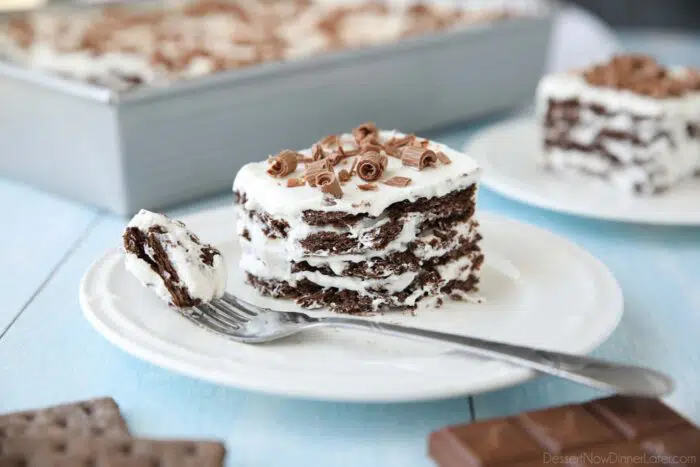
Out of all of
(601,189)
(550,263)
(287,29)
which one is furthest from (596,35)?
(550,263)

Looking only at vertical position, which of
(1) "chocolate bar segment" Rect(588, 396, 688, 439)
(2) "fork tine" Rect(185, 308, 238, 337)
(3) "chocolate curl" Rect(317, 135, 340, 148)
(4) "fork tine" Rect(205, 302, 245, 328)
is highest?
(3) "chocolate curl" Rect(317, 135, 340, 148)

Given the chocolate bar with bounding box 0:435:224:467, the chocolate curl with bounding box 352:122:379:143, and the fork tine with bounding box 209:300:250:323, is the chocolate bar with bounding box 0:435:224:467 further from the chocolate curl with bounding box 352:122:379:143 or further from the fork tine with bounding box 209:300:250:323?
the chocolate curl with bounding box 352:122:379:143

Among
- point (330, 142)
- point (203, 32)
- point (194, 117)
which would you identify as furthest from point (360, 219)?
point (203, 32)

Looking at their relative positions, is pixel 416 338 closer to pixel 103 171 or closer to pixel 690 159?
pixel 103 171

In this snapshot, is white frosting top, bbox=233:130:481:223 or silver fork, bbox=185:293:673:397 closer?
silver fork, bbox=185:293:673:397

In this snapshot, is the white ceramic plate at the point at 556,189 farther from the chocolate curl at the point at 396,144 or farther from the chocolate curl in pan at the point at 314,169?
the chocolate curl in pan at the point at 314,169

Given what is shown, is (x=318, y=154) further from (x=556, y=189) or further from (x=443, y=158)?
(x=556, y=189)

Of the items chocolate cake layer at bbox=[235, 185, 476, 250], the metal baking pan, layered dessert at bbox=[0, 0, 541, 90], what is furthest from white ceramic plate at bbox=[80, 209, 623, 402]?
layered dessert at bbox=[0, 0, 541, 90]
